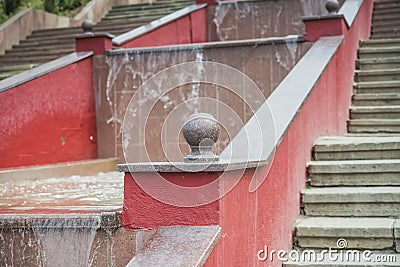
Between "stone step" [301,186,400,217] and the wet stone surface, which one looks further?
"stone step" [301,186,400,217]

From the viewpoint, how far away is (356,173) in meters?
5.27

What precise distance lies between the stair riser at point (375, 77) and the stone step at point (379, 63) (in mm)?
258

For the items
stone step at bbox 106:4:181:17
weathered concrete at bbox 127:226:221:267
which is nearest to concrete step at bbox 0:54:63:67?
stone step at bbox 106:4:181:17

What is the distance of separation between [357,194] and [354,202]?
64 millimetres

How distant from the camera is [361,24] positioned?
8859 mm

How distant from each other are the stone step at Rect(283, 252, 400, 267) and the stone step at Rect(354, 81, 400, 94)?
11.0 feet

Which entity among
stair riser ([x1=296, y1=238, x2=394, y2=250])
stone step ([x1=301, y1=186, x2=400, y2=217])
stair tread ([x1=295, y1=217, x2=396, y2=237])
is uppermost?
stone step ([x1=301, y1=186, x2=400, y2=217])

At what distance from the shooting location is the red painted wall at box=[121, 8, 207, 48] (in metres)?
10.2

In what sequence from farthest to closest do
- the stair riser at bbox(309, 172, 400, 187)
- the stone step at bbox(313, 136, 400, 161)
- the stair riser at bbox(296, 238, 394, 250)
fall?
the stone step at bbox(313, 136, 400, 161) → the stair riser at bbox(309, 172, 400, 187) → the stair riser at bbox(296, 238, 394, 250)

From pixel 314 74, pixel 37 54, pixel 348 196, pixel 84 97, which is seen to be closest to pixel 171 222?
pixel 348 196

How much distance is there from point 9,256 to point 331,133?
11.8ft

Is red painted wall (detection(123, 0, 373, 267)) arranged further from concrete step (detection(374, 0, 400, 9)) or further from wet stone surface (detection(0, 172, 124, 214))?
concrete step (detection(374, 0, 400, 9))

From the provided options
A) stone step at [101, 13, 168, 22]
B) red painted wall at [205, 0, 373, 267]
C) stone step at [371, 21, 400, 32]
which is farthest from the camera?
stone step at [101, 13, 168, 22]

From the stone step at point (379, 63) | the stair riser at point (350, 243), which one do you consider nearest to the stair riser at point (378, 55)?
the stone step at point (379, 63)
